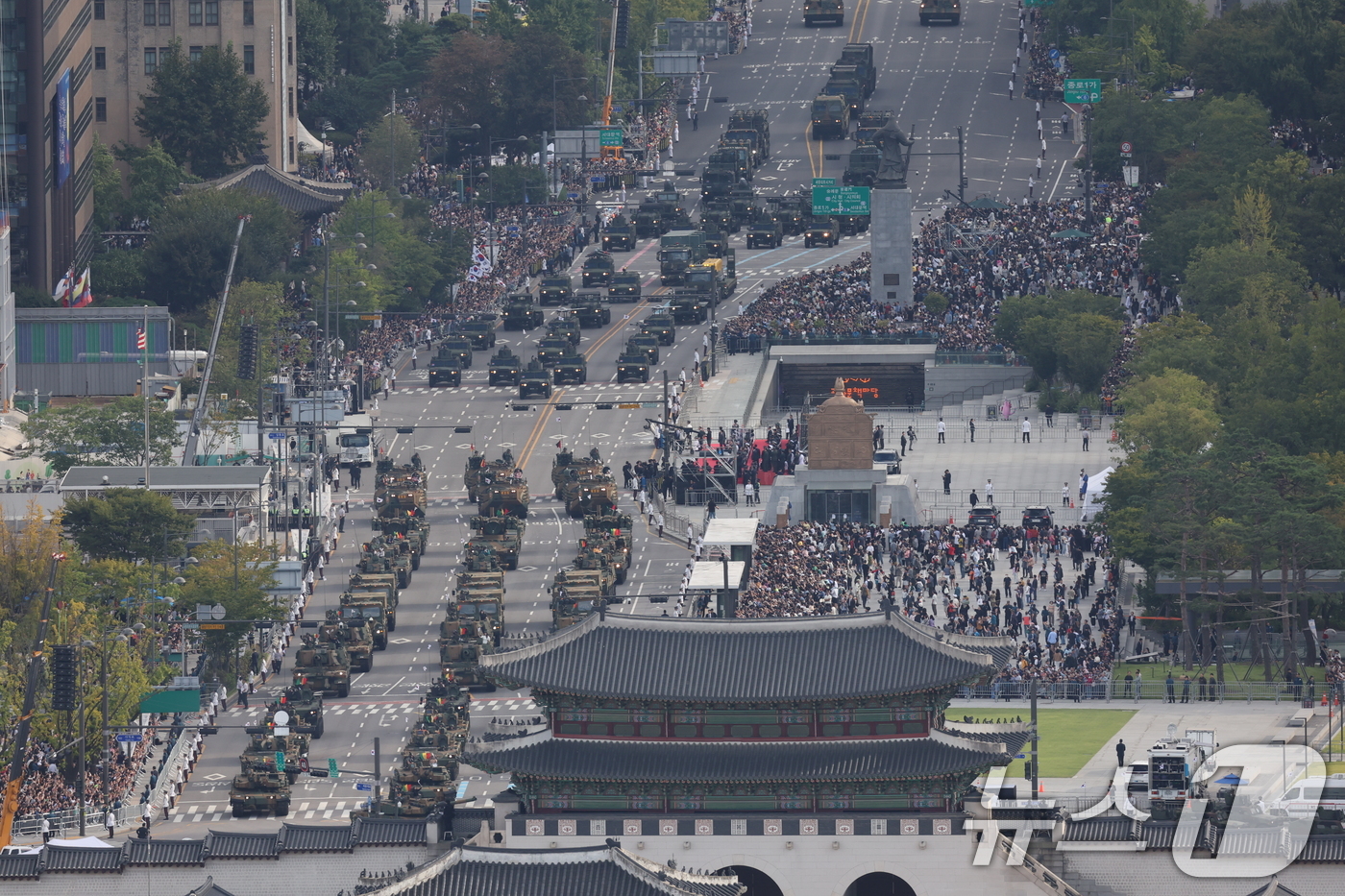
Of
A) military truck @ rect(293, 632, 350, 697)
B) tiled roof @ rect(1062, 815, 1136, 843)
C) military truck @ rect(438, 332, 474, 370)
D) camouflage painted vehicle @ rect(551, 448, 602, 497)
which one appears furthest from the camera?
military truck @ rect(438, 332, 474, 370)

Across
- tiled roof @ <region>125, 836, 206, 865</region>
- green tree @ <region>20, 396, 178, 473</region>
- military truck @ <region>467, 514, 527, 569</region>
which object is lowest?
tiled roof @ <region>125, 836, 206, 865</region>

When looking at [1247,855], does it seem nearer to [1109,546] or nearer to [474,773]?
[474,773]

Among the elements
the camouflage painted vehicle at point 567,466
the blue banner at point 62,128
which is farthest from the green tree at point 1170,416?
the blue banner at point 62,128

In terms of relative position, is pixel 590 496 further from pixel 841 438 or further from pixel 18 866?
pixel 18 866

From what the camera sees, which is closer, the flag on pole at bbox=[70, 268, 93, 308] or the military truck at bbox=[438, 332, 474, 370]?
the military truck at bbox=[438, 332, 474, 370]

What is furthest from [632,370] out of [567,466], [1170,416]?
[1170,416]

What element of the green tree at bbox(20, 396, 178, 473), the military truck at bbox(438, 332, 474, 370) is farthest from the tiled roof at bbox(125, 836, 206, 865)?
the military truck at bbox(438, 332, 474, 370)

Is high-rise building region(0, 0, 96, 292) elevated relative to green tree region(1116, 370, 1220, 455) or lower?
elevated

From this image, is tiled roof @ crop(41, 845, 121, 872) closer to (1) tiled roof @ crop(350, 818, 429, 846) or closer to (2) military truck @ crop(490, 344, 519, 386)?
(1) tiled roof @ crop(350, 818, 429, 846)
